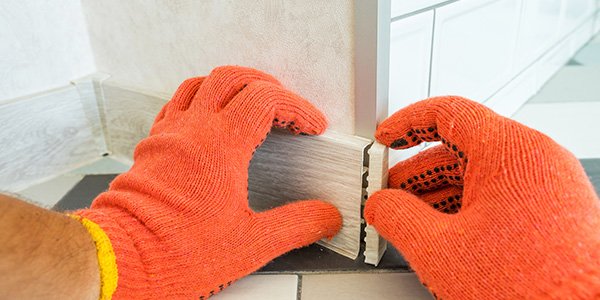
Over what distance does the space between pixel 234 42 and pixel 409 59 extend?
263 mm

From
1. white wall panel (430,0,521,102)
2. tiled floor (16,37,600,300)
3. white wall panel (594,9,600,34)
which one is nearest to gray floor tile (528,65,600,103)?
tiled floor (16,37,600,300)

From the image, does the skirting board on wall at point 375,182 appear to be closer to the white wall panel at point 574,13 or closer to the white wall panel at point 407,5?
the white wall panel at point 407,5

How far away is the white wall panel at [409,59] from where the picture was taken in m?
0.54

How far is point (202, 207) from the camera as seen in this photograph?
48 cm

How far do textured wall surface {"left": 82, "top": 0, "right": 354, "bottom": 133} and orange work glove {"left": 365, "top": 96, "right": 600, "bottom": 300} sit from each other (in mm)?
114

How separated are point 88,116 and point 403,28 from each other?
2.32 feet

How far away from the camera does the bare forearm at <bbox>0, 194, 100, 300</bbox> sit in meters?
0.31

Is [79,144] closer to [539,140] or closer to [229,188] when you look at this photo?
[229,188]

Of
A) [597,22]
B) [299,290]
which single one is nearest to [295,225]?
[299,290]

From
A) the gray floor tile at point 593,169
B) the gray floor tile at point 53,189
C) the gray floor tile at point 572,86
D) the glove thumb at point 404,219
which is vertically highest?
the glove thumb at point 404,219

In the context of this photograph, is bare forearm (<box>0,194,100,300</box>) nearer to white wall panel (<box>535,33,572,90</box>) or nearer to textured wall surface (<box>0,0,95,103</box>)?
textured wall surface (<box>0,0,95,103</box>)

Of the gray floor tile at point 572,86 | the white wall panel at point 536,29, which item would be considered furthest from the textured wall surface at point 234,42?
the gray floor tile at point 572,86

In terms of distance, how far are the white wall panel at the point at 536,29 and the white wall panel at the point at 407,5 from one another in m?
0.46

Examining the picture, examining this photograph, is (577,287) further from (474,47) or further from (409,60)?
(474,47)
